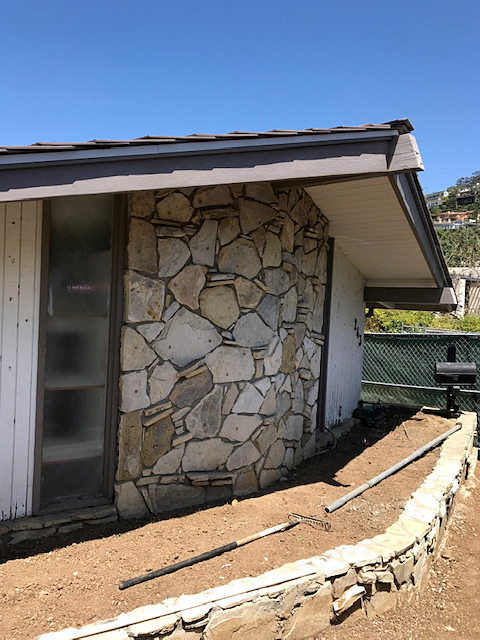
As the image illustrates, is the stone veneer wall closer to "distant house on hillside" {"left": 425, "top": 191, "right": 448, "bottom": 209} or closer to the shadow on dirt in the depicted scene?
the shadow on dirt

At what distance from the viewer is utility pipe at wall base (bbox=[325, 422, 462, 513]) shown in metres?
4.06

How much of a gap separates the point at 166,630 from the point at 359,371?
658 centimetres

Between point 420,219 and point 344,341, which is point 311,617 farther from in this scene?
point 344,341

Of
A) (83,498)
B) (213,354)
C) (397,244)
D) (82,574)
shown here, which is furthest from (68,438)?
(397,244)

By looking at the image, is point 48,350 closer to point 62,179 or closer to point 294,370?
point 62,179

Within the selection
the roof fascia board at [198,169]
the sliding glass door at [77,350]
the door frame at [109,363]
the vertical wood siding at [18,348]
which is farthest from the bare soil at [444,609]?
the roof fascia board at [198,169]

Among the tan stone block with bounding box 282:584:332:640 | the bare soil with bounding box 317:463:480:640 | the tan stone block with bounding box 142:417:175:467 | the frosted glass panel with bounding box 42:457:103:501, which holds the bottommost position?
the bare soil with bounding box 317:463:480:640

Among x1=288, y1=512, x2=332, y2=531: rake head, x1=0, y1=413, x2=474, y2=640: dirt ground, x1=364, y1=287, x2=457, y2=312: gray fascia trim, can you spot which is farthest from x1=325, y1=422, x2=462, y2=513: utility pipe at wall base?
x1=364, y1=287, x2=457, y2=312: gray fascia trim

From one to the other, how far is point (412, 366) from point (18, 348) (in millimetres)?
7674

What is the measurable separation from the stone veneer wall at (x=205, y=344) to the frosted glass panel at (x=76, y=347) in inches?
8.9

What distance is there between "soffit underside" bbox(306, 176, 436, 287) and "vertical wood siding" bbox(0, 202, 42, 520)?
245 centimetres

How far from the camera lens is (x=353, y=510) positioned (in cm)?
403

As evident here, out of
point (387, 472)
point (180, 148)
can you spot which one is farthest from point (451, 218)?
point (180, 148)

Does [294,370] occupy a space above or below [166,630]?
above
